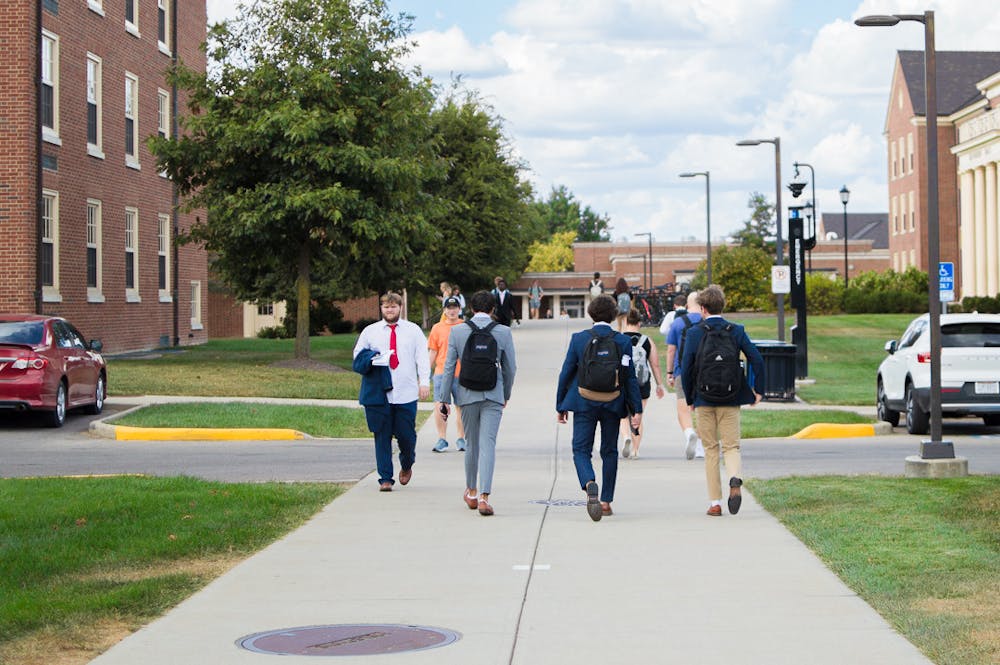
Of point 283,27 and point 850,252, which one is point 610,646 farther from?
point 850,252

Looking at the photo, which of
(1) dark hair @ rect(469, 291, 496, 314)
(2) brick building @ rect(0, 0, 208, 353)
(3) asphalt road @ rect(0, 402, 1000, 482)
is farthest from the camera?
(2) brick building @ rect(0, 0, 208, 353)

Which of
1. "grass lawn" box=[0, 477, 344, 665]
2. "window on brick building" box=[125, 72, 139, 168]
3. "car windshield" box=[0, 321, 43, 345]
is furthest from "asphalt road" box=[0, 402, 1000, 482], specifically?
"window on brick building" box=[125, 72, 139, 168]

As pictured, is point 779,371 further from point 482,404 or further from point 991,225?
point 991,225

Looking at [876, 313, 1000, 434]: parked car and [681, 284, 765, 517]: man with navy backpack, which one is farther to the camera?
[876, 313, 1000, 434]: parked car

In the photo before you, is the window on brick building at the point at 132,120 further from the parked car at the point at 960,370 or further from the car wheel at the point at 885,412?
the parked car at the point at 960,370

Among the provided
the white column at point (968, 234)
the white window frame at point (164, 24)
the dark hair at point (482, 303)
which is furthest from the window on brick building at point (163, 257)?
the white column at point (968, 234)

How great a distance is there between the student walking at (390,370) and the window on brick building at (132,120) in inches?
934

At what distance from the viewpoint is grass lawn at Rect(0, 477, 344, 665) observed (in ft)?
23.8

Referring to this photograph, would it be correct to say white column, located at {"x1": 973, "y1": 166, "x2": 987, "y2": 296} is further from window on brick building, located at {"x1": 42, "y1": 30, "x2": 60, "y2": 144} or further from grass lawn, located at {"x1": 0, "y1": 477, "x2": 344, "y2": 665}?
grass lawn, located at {"x1": 0, "y1": 477, "x2": 344, "y2": 665}

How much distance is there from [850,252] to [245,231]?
10280 cm

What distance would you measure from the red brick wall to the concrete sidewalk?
1740cm

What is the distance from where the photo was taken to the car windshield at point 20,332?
64.7 ft

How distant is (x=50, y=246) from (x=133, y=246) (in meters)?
6.17

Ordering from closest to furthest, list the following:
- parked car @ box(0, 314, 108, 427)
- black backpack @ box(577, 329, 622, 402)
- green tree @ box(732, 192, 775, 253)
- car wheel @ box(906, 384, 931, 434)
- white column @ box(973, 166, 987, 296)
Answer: black backpack @ box(577, 329, 622, 402), parked car @ box(0, 314, 108, 427), car wheel @ box(906, 384, 931, 434), white column @ box(973, 166, 987, 296), green tree @ box(732, 192, 775, 253)
